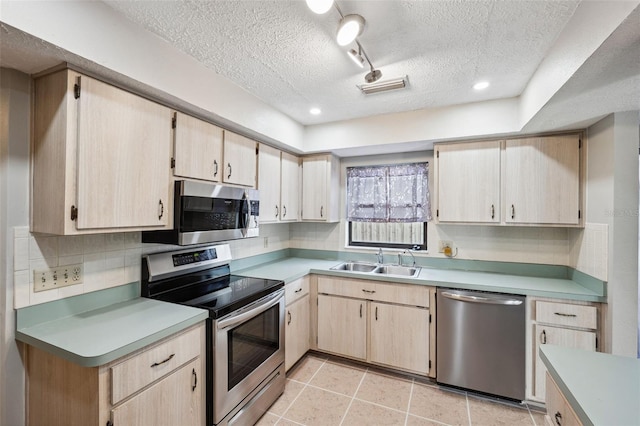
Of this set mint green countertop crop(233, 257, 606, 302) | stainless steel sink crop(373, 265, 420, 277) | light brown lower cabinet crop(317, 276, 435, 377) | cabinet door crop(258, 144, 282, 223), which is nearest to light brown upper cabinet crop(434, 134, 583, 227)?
mint green countertop crop(233, 257, 606, 302)

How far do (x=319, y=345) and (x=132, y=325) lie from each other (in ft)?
6.08

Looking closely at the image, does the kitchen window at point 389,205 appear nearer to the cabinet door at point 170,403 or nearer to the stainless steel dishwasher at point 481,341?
the stainless steel dishwasher at point 481,341

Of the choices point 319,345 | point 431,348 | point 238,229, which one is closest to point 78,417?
point 238,229

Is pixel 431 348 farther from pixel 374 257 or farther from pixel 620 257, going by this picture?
pixel 620 257

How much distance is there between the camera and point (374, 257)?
3.19m

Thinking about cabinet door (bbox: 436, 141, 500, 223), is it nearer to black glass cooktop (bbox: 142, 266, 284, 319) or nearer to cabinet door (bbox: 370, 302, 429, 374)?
cabinet door (bbox: 370, 302, 429, 374)

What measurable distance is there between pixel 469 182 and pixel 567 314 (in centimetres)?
123

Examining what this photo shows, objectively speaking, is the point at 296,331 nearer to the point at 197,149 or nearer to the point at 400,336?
the point at 400,336

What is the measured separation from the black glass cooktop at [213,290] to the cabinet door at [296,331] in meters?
0.42

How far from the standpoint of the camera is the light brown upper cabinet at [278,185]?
2.65m

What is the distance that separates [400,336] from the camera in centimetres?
253

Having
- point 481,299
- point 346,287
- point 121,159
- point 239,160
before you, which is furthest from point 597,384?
point 239,160

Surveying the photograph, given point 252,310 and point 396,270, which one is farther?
point 396,270

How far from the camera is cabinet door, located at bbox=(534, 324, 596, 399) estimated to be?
78.9 inches
